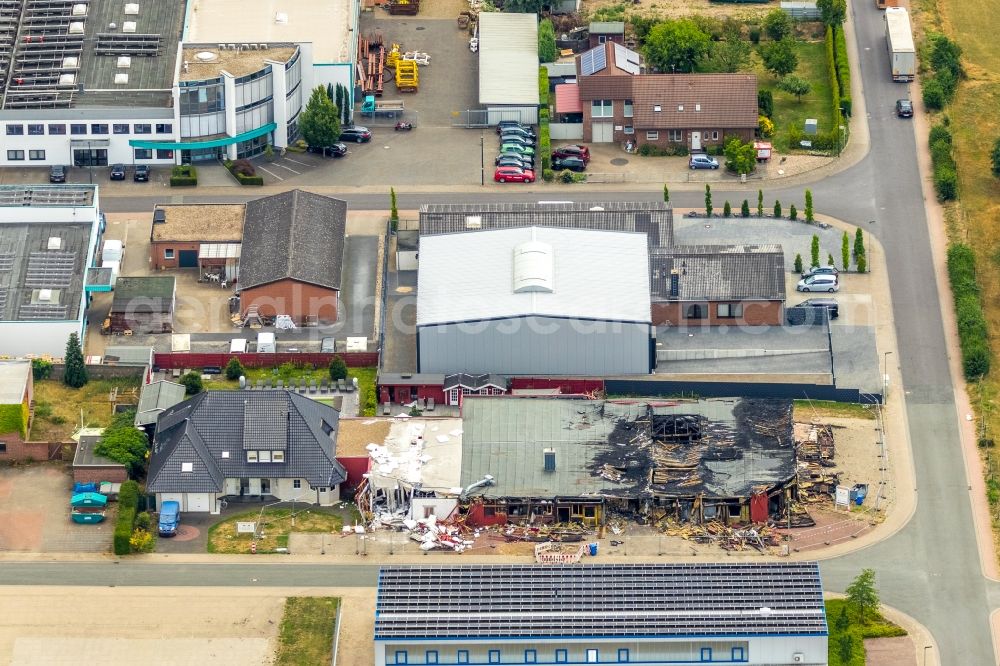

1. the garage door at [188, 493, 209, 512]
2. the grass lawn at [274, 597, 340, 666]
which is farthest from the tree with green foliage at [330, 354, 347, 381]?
the grass lawn at [274, 597, 340, 666]

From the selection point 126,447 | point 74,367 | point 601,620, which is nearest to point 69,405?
point 74,367

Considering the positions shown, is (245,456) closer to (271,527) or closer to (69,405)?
(271,527)

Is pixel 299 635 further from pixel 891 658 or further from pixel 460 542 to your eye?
pixel 891 658

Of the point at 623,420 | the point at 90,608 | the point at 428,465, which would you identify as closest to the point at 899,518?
the point at 623,420

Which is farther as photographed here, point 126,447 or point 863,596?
point 126,447

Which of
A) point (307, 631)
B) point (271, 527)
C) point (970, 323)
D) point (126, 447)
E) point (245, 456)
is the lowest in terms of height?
point (307, 631)

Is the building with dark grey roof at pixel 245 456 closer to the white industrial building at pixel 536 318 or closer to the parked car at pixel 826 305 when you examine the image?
the white industrial building at pixel 536 318
